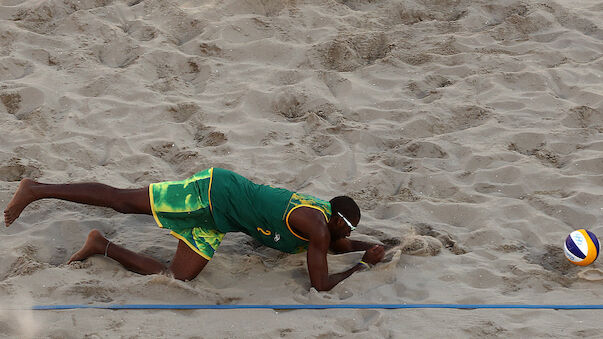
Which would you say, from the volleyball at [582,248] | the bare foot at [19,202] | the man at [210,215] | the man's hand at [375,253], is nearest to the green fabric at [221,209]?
the man at [210,215]

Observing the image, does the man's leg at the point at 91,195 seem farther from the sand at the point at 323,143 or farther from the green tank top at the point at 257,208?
the green tank top at the point at 257,208

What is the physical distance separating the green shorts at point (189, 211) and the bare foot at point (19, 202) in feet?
2.09

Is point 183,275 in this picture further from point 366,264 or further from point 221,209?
point 366,264

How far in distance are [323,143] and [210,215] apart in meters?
1.33

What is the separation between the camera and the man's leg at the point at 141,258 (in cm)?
361

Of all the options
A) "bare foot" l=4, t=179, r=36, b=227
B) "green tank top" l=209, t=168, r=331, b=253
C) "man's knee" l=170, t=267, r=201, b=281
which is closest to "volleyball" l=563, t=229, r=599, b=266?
"green tank top" l=209, t=168, r=331, b=253

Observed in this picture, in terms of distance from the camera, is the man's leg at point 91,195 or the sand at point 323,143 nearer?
the sand at point 323,143

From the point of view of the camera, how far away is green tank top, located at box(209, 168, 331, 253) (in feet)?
11.9

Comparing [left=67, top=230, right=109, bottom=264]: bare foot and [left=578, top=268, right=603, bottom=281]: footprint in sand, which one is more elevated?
[left=67, top=230, right=109, bottom=264]: bare foot

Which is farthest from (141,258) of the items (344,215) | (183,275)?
(344,215)

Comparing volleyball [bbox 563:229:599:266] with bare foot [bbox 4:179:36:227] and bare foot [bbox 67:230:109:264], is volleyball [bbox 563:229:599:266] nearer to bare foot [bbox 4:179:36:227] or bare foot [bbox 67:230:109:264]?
bare foot [bbox 67:230:109:264]

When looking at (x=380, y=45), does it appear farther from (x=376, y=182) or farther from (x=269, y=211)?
(x=269, y=211)

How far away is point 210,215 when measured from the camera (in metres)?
3.69

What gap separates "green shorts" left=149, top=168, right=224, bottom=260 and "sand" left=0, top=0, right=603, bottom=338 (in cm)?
16
